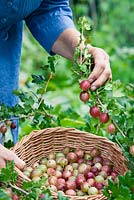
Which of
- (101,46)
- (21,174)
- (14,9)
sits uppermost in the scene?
(14,9)

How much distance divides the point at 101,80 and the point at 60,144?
29 centimetres

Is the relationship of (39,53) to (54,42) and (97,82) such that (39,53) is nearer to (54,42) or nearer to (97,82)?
(54,42)

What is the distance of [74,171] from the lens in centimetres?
207

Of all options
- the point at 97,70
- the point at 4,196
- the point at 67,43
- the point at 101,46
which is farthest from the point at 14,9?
the point at 101,46

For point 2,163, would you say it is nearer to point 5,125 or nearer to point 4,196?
point 4,196

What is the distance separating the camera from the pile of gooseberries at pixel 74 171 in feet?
6.40

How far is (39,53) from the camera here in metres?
5.97

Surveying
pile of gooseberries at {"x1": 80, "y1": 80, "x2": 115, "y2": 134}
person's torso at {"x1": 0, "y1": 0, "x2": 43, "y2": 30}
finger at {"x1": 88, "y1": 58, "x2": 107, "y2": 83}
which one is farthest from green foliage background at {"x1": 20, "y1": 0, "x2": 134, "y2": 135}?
pile of gooseberries at {"x1": 80, "y1": 80, "x2": 115, "y2": 134}

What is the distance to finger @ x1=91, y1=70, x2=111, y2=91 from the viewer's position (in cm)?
207

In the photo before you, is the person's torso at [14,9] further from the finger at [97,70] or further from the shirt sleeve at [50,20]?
the finger at [97,70]

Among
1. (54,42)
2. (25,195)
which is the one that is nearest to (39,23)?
(54,42)

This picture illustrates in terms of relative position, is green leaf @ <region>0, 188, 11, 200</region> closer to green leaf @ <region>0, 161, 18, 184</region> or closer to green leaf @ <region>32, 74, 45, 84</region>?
green leaf @ <region>0, 161, 18, 184</region>

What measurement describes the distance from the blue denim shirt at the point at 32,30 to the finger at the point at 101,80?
0.41 meters

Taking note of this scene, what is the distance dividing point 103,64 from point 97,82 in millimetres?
120
